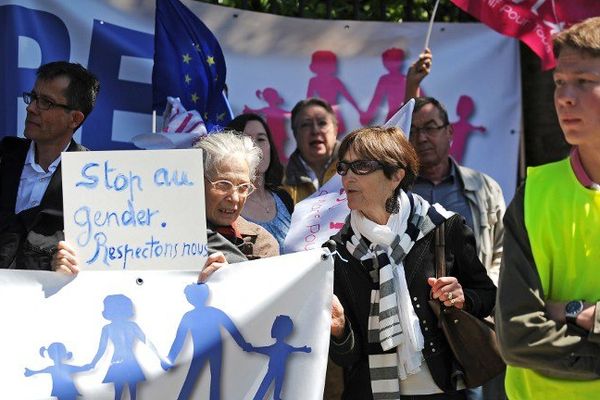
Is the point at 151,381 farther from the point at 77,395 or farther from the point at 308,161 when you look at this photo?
the point at 308,161

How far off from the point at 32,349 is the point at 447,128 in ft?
9.12

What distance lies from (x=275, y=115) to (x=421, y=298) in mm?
2733

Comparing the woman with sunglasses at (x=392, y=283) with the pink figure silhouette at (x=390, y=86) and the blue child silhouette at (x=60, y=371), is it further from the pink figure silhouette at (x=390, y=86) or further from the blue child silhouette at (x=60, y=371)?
the pink figure silhouette at (x=390, y=86)

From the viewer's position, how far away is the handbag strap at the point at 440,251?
4.17 meters

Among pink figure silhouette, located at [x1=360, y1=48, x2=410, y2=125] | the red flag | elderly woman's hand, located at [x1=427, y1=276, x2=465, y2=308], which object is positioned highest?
the red flag

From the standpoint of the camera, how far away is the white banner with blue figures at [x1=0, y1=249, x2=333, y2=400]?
3602 millimetres

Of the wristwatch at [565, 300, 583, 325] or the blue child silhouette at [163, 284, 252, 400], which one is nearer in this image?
the wristwatch at [565, 300, 583, 325]

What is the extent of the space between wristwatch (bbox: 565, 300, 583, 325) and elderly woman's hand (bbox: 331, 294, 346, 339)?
1.19 meters

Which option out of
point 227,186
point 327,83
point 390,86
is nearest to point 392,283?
point 227,186

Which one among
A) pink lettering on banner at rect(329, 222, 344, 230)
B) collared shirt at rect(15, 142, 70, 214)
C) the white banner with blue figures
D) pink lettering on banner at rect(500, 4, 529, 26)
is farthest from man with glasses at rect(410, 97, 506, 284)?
collared shirt at rect(15, 142, 70, 214)

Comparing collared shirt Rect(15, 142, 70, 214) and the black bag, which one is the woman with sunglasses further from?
collared shirt Rect(15, 142, 70, 214)

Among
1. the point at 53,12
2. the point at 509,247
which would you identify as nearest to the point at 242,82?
the point at 53,12

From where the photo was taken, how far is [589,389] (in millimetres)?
3031

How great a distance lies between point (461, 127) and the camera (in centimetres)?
712
